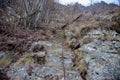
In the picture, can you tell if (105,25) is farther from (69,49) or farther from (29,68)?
(29,68)

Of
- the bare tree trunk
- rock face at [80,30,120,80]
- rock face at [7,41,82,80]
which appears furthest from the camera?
the bare tree trunk

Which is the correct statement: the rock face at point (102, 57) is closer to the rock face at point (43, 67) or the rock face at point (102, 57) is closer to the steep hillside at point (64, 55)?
the steep hillside at point (64, 55)

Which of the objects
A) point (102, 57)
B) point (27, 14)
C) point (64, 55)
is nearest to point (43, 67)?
point (64, 55)

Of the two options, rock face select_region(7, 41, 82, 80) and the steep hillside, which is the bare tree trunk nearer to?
the steep hillside

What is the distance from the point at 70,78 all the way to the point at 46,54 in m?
2.15

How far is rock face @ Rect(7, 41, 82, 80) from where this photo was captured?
5.91 m

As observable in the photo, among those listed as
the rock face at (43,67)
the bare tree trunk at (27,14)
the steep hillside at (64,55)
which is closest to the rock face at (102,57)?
the steep hillside at (64,55)

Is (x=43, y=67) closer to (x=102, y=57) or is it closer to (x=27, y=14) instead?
(x=102, y=57)

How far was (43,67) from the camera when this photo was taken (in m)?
6.51

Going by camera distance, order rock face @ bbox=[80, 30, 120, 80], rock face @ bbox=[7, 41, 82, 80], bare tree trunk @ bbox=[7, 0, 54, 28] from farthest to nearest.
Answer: bare tree trunk @ bbox=[7, 0, 54, 28]
rock face @ bbox=[7, 41, 82, 80]
rock face @ bbox=[80, 30, 120, 80]

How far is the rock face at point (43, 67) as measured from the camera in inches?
233

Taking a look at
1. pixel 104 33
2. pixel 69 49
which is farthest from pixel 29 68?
pixel 104 33

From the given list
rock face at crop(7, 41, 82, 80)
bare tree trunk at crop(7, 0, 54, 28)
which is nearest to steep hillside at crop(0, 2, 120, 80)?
rock face at crop(7, 41, 82, 80)

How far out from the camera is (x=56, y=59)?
7.16 m
